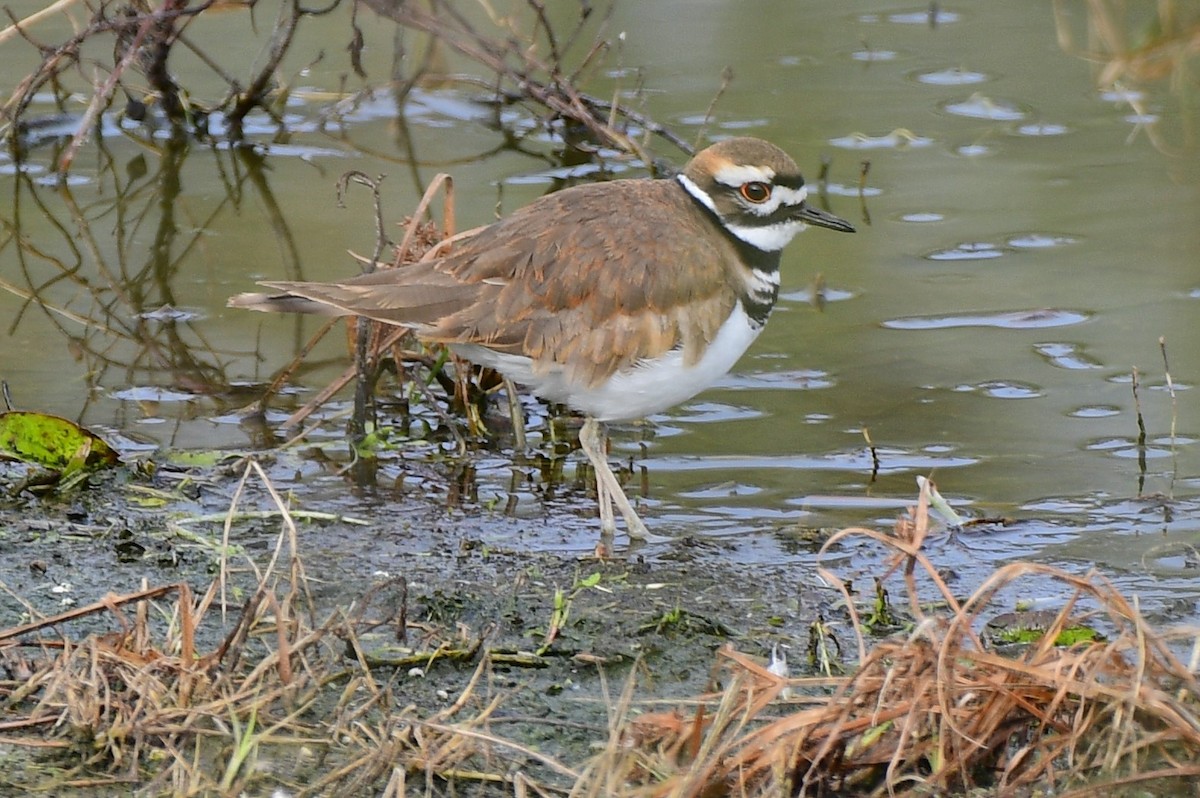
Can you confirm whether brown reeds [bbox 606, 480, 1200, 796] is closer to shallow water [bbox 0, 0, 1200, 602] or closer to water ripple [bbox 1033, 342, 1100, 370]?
shallow water [bbox 0, 0, 1200, 602]

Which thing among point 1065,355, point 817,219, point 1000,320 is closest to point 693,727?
point 817,219

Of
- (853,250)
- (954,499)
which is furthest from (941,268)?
(954,499)

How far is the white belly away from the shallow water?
40 centimetres

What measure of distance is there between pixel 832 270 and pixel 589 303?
9.34 feet

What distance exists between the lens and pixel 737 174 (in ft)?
17.4

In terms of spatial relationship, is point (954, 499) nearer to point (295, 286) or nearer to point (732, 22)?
point (295, 286)

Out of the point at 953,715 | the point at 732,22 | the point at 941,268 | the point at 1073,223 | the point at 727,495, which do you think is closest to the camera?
the point at 953,715

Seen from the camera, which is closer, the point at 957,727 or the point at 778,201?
the point at 957,727

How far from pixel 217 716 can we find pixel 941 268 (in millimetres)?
4889

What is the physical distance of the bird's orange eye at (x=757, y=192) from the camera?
532cm

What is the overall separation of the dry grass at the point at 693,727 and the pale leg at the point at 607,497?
1.58m

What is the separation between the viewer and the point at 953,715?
10.6ft

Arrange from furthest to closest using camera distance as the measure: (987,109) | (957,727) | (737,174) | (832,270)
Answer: (987,109)
(832,270)
(737,174)
(957,727)

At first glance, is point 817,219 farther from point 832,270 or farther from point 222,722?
point 222,722
